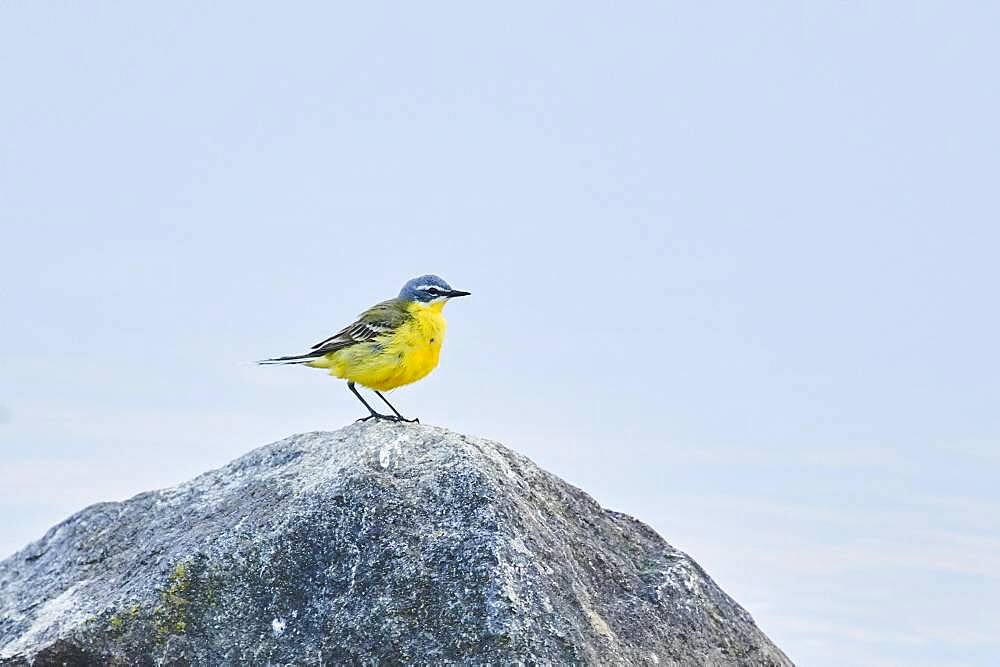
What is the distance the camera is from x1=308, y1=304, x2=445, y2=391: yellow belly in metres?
8.57

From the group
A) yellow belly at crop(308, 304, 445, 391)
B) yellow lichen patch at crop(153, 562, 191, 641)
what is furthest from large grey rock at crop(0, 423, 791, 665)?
yellow belly at crop(308, 304, 445, 391)

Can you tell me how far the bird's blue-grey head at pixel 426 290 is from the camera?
891 centimetres

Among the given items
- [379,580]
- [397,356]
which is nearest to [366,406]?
[397,356]

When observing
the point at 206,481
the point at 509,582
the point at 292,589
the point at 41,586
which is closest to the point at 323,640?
the point at 292,589

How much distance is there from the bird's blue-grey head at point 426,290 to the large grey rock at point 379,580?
1.28 meters

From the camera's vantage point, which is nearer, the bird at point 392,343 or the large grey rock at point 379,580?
the large grey rock at point 379,580

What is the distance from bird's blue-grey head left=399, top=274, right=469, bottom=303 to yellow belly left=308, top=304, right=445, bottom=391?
91 millimetres

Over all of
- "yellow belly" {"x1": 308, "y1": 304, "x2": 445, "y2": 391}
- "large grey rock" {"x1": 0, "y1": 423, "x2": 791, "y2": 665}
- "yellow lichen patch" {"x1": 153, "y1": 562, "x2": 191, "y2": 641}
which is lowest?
"yellow lichen patch" {"x1": 153, "y1": 562, "x2": 191, "y2": 641}

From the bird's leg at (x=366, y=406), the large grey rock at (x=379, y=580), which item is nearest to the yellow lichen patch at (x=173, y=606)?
the large grey rock at (x=379, y=580)

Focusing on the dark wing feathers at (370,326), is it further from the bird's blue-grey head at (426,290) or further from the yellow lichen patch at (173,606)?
the yellow lichen patch at (173,606)

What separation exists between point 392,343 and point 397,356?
3.6 inches

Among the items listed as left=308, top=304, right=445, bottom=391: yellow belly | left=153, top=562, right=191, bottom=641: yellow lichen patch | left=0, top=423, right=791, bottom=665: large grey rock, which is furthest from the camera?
left=308, top=304, right=445, bottom=391: yellow belly

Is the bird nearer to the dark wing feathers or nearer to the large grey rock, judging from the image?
the dark wing feathers

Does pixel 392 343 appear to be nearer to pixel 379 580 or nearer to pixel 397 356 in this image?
pixel 397 356
